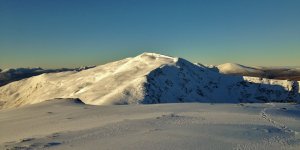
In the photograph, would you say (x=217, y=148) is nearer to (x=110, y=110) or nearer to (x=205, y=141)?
(x=205, y=141)

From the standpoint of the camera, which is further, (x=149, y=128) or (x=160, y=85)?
(x=160, y=85)

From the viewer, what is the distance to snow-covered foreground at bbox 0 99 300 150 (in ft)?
35.3

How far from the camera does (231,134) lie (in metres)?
12.0

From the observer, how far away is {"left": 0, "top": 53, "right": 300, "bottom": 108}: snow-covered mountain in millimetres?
69812

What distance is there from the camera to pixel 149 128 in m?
12.8

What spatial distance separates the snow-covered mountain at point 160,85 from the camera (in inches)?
2749

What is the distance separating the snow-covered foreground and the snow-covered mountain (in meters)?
43.6

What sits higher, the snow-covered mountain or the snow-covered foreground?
the snow-covered mountain

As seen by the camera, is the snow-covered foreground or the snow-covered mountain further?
the snow-covered mountain

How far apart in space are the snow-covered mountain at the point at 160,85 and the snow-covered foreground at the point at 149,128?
43572 millimetres

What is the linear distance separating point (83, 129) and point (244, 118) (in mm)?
6532

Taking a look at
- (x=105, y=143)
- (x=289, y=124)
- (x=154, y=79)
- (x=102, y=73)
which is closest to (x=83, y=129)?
(x=105, y=143)

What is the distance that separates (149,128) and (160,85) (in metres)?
61.1

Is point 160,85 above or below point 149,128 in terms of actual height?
above
